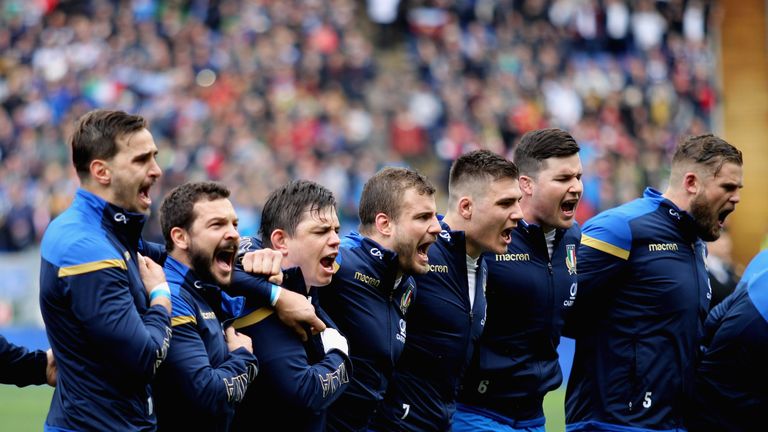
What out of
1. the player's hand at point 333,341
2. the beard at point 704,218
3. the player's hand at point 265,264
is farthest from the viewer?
the beard at point 704,218

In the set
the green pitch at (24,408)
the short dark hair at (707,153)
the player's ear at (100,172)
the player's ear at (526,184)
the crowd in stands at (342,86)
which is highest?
the short dark hair at (707,153)

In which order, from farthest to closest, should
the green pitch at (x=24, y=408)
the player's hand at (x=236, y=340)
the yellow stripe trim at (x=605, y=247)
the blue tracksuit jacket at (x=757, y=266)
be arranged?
the green pitch at (x=24, y=408)
the yellow stripe trim at (x=605, y=247)
the blue tracksuit jacket at (x=757, y=266)
the player's hand at (x=236, y=340)

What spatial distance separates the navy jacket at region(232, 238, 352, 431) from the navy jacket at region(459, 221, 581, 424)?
1101 mm

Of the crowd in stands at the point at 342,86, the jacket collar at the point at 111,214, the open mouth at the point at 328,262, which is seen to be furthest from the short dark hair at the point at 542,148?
the crowd in stands at the point at 342,86

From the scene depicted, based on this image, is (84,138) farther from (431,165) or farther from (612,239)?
(431,165)

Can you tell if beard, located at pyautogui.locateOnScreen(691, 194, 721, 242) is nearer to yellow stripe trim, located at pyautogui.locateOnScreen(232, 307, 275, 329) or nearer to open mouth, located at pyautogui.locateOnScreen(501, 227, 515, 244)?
open mouth, located at pyautogui.locateOnScreen(501, 227, 515, 244)

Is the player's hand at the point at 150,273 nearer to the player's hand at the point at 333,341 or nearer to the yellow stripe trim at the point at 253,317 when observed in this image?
the yellow stripe trim at the point at 253,317

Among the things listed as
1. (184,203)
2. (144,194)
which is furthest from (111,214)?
(184,203)

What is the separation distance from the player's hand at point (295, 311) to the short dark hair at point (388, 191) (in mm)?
848

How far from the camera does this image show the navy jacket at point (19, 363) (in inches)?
208

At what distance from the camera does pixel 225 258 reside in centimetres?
521

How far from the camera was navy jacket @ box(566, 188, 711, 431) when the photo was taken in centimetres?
625

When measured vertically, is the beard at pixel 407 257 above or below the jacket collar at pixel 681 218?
below

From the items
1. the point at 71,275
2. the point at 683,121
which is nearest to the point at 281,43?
the point at 683,121
